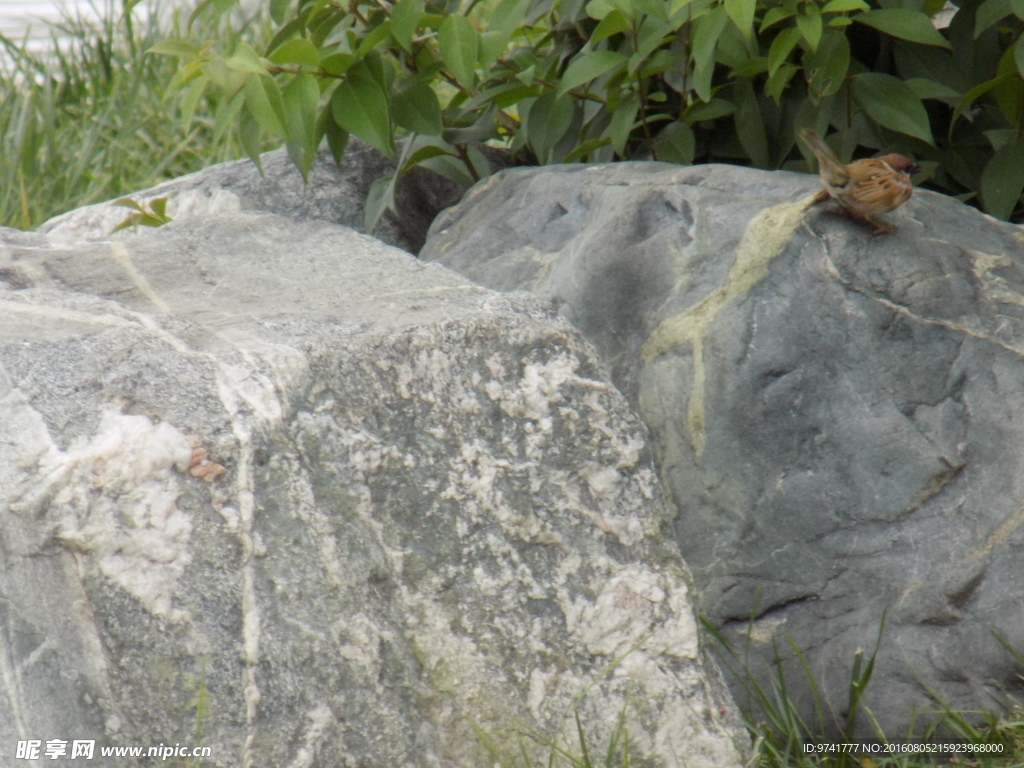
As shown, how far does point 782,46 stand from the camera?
6.92 feet

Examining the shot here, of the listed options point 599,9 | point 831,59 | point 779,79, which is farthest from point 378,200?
point 831,59

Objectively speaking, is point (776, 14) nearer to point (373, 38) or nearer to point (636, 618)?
point (373, 38)

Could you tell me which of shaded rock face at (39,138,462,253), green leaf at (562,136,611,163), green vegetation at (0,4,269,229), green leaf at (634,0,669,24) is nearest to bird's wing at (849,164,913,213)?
green leaf at (634,0,669,24)

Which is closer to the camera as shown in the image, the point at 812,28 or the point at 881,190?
the point at 881,190

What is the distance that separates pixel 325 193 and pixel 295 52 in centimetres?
99

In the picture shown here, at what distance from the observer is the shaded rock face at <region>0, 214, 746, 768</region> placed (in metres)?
1.32

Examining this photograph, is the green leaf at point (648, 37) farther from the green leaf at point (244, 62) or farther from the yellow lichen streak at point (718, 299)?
the green leaf at point (244, 62)

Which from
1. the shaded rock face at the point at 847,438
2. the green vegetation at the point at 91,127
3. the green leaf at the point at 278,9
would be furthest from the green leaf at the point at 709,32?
the green vegetation at the point at 91,127

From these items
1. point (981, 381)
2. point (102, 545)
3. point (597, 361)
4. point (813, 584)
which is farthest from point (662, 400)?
point (102, 545)

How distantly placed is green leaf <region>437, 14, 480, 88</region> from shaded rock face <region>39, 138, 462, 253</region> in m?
0.81

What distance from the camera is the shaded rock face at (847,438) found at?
1.85 metres

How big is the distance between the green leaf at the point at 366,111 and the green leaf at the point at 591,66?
1.35ft

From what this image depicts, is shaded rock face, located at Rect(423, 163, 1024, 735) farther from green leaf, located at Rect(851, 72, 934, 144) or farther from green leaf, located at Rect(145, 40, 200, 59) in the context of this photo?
green leaf, located at Rect(145, 40, 200, 59)

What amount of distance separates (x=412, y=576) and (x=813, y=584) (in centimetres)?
82
